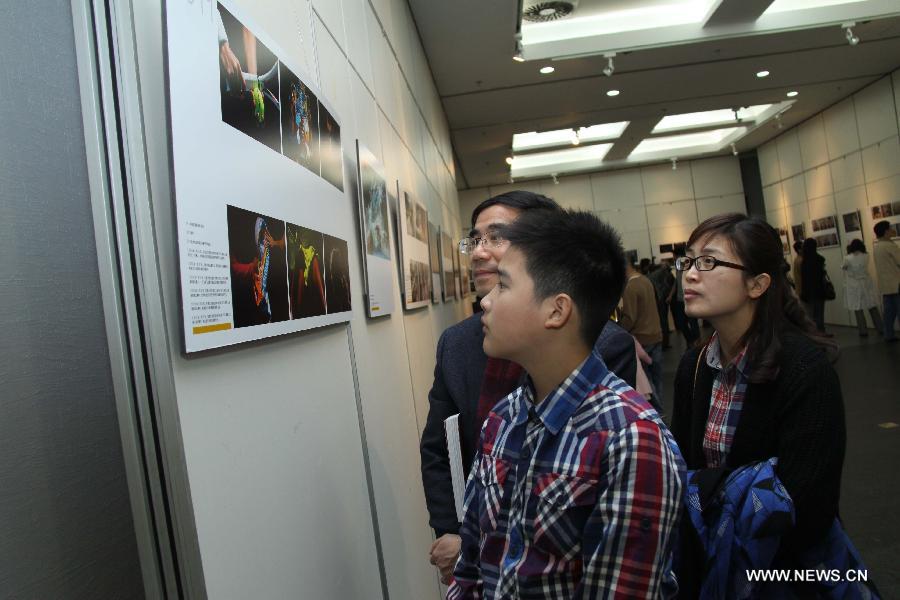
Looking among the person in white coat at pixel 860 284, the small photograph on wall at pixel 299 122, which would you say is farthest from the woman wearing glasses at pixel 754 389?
the person in white coat at pixel 860 284

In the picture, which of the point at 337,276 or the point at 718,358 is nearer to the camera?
the point at 337,276

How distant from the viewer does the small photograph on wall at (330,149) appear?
2006 mm

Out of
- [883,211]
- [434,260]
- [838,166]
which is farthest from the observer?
[838,166]

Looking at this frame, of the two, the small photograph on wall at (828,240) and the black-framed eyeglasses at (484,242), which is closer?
the black-framed eyeglasses at (484,242)

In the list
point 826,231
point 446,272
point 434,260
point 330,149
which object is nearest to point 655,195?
point 826,231

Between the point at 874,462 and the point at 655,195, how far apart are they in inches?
572

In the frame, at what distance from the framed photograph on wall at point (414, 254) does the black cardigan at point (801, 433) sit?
6.80 ft

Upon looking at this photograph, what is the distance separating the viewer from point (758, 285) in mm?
2193

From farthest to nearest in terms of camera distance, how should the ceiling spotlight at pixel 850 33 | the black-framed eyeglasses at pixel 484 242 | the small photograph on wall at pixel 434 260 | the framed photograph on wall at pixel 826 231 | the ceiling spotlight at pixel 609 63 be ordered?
1. the framed photograph on wall at pixel 826 231
2. the ceiling spotlight at pixel 609 63
3. the ceiling spotlight at pixel 850 33
4. the small photograph on wall at pixel 434 260
5. the black-framed eyeglasses at pixel 484 242

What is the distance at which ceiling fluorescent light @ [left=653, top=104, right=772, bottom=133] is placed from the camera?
1478 centimetres

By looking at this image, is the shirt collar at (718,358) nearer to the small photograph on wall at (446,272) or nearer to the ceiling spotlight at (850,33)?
the small photograph on wall at (446,272)

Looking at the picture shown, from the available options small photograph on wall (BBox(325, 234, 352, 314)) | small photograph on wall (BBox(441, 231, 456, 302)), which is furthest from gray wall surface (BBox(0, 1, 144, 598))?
small photograph on wall (BBox(441, 231, 456, 302))

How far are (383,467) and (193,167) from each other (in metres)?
1.74

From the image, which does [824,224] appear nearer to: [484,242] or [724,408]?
[724,408]
